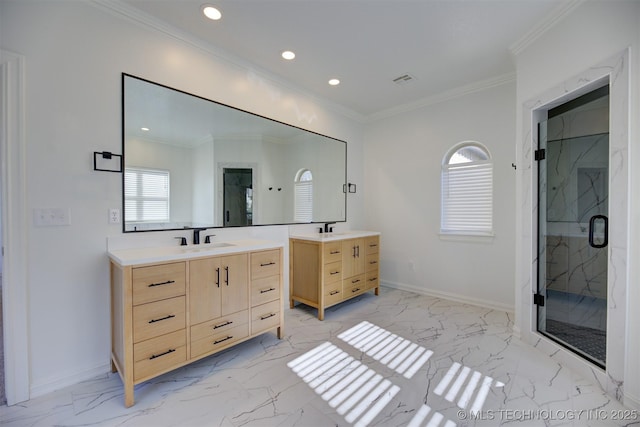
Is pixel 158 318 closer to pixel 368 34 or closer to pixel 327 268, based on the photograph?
pixel 327 268

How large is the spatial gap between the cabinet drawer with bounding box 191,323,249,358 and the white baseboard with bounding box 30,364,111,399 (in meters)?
0.70

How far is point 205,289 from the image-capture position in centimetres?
205

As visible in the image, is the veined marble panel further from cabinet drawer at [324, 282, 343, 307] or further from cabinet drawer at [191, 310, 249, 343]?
cabinet drawer at [191, 310, 249, 343]

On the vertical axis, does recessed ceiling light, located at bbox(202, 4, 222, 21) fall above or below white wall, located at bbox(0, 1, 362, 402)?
above

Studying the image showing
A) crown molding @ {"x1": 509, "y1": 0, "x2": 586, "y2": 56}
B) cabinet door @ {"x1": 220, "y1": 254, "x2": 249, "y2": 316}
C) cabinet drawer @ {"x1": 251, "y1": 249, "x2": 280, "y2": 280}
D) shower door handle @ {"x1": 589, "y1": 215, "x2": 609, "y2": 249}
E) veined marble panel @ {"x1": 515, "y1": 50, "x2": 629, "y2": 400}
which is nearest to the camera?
veined marble panel @ {"x1": 515, "y1": 50, "x2": 629, "y2": 400}

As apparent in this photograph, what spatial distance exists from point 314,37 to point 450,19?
1.15 meters

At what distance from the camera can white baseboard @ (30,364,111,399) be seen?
5.84 ft

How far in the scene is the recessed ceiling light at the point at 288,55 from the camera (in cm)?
271

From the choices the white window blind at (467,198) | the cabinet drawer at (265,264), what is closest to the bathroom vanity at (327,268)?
the cabinet drawer at (265,264)

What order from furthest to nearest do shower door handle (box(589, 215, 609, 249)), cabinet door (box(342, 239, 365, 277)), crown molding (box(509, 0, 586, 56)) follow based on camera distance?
cabinet door (box(342, 239, 365, 277)) → crown molding (box(509, 0, 586, 56)) → shower door handle (box(589, 215, 609, 249))

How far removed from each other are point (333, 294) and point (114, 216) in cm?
225

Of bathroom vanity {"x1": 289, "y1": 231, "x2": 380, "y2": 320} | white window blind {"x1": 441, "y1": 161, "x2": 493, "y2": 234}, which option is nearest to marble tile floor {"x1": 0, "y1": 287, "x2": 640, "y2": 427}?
bathroom vanity {"x1": 289, "y1": 231, "x2": 380, "y2": 320}

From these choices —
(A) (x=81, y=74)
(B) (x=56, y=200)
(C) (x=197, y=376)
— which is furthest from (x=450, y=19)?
(C) (x=197, y=376)

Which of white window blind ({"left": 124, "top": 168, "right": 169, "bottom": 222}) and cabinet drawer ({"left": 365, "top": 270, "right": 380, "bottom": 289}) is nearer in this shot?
white window blind ({"left": 124, "top": 168, "right": 169, "bottom": 222})
